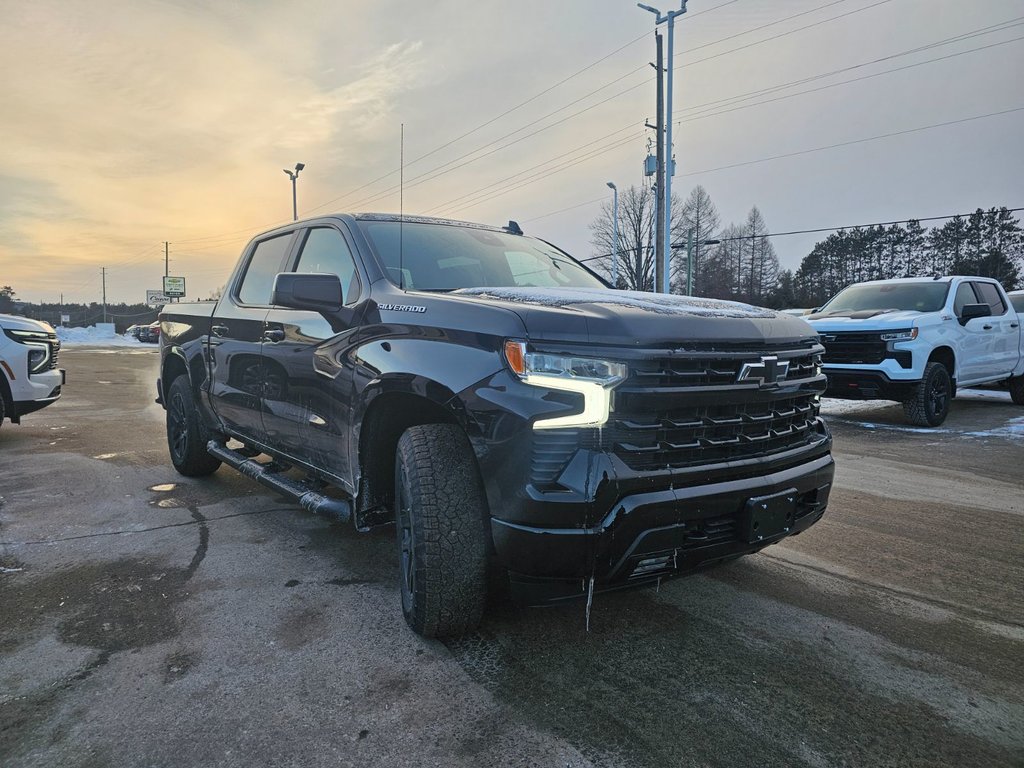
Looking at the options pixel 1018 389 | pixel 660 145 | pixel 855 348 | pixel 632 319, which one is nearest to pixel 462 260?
pixel 632 319

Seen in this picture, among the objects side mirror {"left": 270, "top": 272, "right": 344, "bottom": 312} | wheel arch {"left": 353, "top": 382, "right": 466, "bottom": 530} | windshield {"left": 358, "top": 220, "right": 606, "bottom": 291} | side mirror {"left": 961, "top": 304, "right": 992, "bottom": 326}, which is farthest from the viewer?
side mirror {"left": 961, "top": 304, "right": 992, "bottom": 326}

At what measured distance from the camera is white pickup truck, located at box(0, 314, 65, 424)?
259 inches

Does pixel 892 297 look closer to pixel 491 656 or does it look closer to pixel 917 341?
→ pixel 917 341

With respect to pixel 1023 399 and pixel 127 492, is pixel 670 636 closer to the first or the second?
pixel 127 492

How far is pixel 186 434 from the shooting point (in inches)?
200

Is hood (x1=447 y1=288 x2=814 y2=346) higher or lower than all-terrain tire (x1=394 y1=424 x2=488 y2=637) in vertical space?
higher

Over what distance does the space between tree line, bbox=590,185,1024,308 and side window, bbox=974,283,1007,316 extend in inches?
1556

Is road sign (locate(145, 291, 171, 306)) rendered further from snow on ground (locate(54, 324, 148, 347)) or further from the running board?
the running board

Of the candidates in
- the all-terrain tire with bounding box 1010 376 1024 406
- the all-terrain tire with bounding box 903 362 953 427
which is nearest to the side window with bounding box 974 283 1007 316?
the all-terrain tire with bounding box 1010 376 1024 406

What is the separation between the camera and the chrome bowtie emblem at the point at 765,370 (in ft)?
7.79

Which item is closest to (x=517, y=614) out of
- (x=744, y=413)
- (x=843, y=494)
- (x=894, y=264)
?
(x=744, y=413)

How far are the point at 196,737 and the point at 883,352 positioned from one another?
27.1 ft

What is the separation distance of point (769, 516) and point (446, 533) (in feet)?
3.89

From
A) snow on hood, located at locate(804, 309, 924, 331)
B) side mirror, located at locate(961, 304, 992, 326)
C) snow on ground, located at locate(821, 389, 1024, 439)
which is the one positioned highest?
side mirror, located at locate(961, 304, 992, 326)
